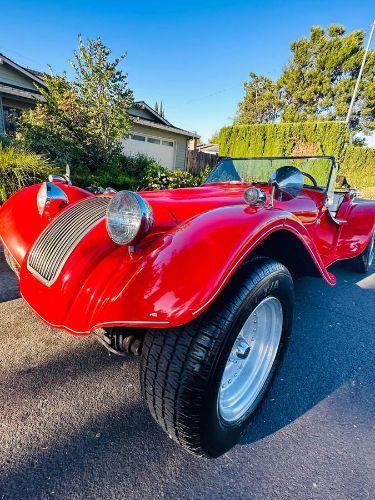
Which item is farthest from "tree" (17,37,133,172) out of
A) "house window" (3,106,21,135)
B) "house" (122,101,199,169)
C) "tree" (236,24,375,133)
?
"tree" (236,24,375,133)

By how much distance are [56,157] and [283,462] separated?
8.08 metres

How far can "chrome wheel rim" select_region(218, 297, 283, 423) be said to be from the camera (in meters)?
1.49

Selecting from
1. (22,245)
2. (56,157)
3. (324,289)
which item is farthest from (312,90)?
(22,245)

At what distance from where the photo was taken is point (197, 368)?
1.11 metres

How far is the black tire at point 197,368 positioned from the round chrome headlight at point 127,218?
0.44 metres

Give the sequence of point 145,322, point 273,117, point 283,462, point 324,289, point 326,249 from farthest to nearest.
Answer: point 273,117 < point 324,289 < point 326,249 < point 283,462 < point 145,322

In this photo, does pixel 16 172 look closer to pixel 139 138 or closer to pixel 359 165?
→ pixel 139 138

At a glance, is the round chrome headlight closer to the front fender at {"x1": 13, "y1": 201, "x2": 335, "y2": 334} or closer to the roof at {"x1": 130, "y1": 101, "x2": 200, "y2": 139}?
the front fender at {"x1": 13, "y1": 201, "x2": 335, "y2": 334}

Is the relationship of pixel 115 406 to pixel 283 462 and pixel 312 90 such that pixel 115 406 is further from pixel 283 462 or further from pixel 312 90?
pixel 312 90

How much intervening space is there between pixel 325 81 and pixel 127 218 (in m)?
33.8

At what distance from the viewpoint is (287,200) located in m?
2.40

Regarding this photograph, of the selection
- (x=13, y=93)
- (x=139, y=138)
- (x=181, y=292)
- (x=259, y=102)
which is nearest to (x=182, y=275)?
(x=181, y=292)

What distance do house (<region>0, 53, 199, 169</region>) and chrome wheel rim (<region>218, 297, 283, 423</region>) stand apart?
911cm

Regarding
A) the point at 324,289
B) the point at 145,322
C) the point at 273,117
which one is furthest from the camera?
the point at 273,117
